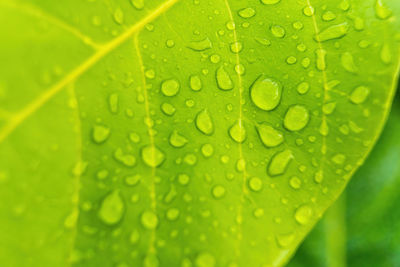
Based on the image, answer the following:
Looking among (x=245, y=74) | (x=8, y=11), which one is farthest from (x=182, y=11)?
(x=8, y=11)

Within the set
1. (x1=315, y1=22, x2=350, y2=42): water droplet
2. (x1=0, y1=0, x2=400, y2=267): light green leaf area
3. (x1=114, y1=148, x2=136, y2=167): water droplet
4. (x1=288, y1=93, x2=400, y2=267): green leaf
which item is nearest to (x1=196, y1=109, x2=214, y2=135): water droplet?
(x1=0, y1=0, x2=400, y2=267): light green leaf area

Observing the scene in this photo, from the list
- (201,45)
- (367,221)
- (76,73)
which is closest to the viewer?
(76,73)

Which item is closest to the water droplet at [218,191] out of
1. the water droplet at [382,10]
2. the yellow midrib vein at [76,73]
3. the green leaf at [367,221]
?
the yellow midrib vein at [76,73]

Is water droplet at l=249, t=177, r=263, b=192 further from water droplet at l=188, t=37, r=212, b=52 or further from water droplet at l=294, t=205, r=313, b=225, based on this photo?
water droplet at l=188, t=37, r=212, b=52

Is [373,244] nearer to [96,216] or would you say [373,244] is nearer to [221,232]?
[221,232]

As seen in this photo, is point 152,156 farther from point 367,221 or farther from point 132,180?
point 367,221

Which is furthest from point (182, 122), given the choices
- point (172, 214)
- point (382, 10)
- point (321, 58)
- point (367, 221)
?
point (367, 221)
